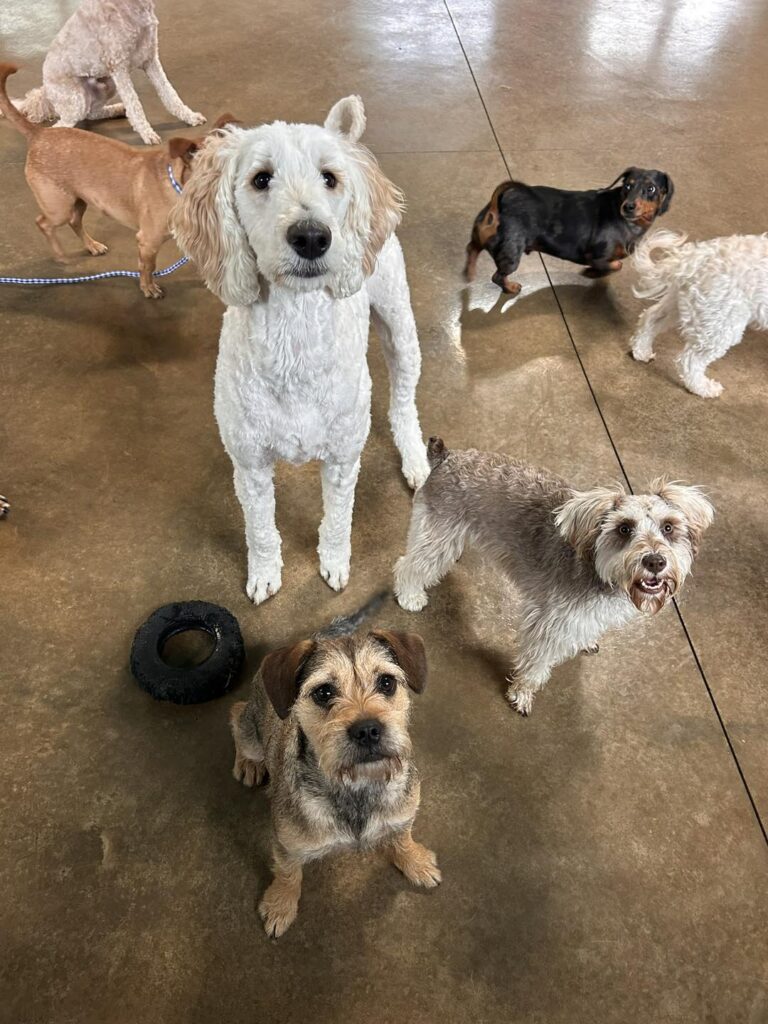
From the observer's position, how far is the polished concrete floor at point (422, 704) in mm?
2172

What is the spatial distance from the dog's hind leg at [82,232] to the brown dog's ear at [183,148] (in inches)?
43.8

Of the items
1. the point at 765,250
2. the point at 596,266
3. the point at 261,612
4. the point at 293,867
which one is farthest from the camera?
the point at 596,266

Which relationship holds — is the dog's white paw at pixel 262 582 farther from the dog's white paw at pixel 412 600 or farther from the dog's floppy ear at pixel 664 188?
the dog's floppy ear at pixel 664 188

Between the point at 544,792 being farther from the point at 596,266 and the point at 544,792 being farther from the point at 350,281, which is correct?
the point at 596,266

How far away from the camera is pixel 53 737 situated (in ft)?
8.54

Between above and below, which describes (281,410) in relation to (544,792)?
above

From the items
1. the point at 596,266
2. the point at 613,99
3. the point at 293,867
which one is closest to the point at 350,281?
the point at 293,867

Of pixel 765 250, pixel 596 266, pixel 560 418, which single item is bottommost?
pixel 560 418

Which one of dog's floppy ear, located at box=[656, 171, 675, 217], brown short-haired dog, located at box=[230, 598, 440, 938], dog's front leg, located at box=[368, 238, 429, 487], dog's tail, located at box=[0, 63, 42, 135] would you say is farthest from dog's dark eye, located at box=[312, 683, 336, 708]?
dog's tail, located at box=[0, 63, 42, 135]

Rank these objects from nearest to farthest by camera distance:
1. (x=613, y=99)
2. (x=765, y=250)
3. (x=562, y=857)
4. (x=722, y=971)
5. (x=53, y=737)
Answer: (x=722, y=971)
(x=562, y=857)
(x=53, y=737)
(x=765, y=250)
(x=613, y=99)

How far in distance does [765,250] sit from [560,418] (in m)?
1.38

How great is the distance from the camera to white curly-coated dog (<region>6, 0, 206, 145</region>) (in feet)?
16.0

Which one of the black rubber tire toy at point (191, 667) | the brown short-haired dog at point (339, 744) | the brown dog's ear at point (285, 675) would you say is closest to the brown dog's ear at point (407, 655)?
the brown short-haired dog at point (339, 744)

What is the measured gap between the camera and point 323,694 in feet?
5.80
